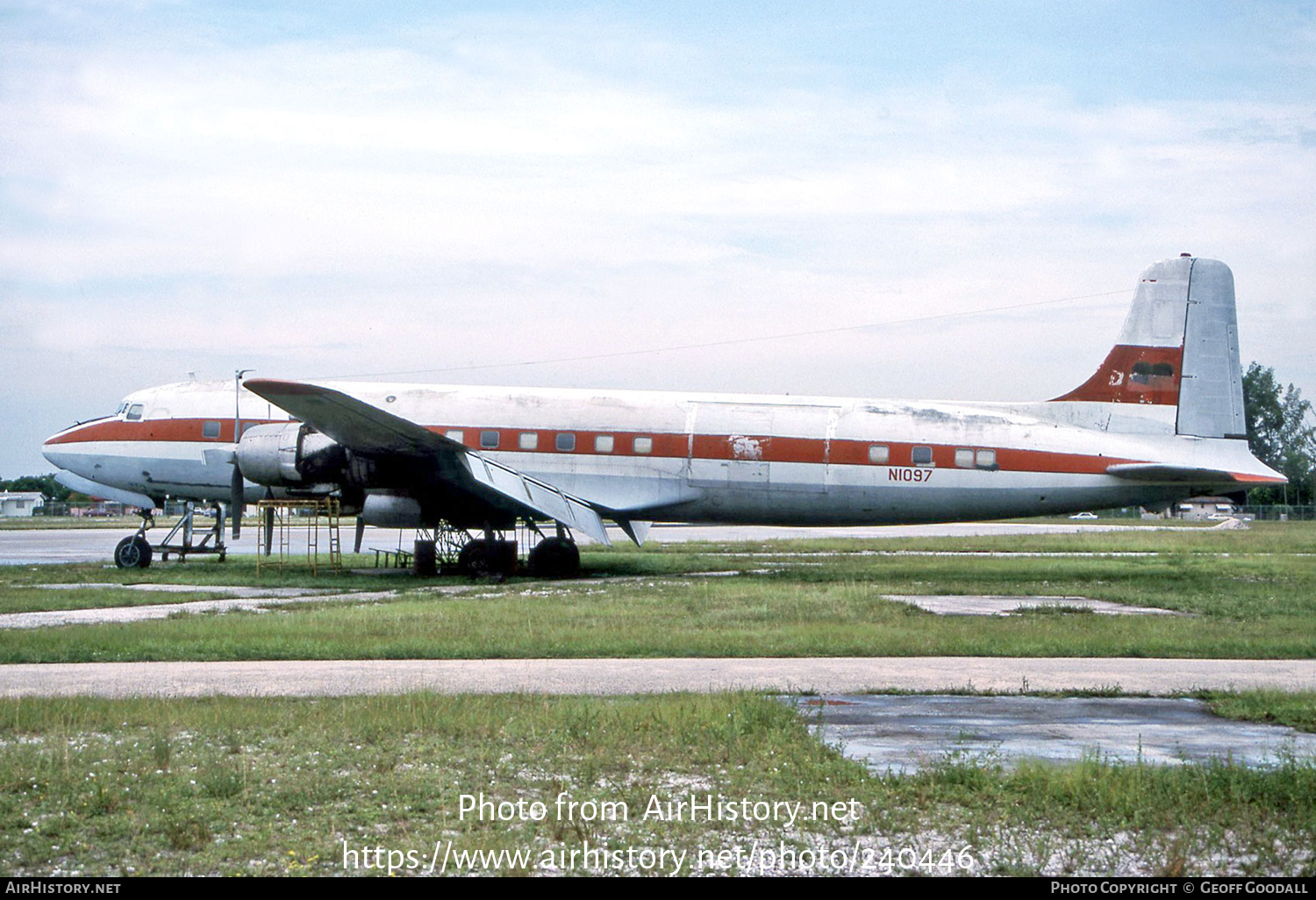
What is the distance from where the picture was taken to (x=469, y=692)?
10.7 m

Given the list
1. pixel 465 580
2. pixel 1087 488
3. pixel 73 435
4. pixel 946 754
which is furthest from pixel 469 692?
pixel 73 435

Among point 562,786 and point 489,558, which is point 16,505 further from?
point 562,786

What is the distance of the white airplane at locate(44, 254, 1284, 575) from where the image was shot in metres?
24.6

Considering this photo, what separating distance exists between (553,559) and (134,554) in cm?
941

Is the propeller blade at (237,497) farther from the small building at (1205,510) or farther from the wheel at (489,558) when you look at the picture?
the small building at (1205,510)

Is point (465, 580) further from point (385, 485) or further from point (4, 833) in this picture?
point (4, 833)

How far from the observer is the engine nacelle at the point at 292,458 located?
2458cm

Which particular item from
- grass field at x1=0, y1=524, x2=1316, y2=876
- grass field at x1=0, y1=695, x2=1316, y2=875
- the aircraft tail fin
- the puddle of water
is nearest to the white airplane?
the aircraft tail fin

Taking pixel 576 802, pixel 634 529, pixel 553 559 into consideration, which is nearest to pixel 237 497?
pixel 553 559

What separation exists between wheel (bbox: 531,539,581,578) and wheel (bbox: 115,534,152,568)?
8630 mm

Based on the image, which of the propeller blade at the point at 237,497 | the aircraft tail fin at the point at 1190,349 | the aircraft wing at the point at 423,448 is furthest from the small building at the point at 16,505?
the aircraft tail fin at the point at 1190,349

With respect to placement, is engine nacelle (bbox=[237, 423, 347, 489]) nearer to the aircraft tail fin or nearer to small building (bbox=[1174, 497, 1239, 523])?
the aircraft tail fin

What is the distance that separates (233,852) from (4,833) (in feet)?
4.16

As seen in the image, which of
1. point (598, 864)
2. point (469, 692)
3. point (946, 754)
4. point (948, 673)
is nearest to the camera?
point (598, 864)
